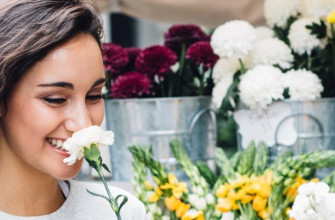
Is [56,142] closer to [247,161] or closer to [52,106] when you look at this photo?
[52,106]

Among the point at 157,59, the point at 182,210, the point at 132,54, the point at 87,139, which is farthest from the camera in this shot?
the point at 132,54

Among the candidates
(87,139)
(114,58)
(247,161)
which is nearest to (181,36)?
(114,58)

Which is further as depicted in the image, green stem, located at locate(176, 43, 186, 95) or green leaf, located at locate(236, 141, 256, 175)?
green stem, located at locate(176, 43, 186, 95)

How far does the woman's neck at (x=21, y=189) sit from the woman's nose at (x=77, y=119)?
13 cm

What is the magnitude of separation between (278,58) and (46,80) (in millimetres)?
723

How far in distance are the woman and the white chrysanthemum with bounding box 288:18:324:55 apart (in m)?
0.66

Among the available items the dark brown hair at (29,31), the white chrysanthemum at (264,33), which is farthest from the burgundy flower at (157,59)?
the dark brown hair at (29,31)

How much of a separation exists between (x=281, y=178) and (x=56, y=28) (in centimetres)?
54

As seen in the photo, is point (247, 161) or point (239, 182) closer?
point (239, 182)

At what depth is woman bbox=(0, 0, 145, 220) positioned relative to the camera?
86cm

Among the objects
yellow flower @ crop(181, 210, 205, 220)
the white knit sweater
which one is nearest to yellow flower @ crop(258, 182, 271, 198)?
yellow flower @ crop(181, 210, 205, 220)

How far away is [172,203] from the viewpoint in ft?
3.90

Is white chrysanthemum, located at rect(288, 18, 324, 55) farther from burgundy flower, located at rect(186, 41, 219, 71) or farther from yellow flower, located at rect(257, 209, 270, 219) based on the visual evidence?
yellow flower, located at rect(257, 209, 270, 219)

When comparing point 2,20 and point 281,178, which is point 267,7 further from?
point 2,20
